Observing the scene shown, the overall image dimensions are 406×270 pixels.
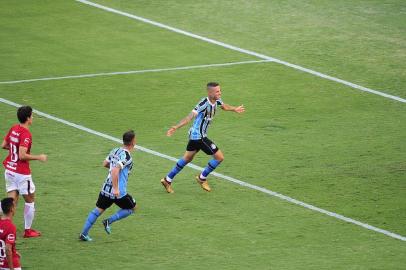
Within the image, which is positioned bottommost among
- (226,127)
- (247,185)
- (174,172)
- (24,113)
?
(247,185)

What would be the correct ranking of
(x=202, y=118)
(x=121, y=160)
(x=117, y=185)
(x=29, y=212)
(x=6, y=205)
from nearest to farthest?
(x=6, y=205) → (x=117, y=185) → (x=121, y=160) → (x=29, y=212) → (x=202, y=118)

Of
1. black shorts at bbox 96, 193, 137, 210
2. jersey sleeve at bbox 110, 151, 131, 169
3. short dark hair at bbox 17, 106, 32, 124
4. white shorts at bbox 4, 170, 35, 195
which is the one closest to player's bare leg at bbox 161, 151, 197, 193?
black shorts at bbox 96, 193, 137, 210

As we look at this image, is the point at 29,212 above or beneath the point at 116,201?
beneath

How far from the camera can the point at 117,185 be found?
15109mm

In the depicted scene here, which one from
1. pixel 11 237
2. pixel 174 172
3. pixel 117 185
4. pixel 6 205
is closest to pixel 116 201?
pixel 117 185

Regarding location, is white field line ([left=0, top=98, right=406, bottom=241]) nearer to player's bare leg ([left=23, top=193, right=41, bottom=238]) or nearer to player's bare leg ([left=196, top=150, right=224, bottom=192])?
player's bare leg ([left=196, top=150, right=224, bottom=192])

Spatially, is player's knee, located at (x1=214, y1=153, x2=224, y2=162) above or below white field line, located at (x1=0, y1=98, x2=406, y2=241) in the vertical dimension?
above

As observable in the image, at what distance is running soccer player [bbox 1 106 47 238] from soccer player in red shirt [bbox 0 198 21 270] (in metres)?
2.09

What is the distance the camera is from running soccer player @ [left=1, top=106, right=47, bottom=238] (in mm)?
15500

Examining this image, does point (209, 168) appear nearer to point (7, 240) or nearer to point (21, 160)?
point (21, 160)

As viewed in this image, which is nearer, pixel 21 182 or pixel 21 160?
pixel 21 160

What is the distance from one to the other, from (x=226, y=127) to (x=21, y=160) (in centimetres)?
785

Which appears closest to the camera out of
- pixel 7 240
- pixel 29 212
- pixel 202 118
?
pixel 7 240

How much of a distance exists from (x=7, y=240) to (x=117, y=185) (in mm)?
2419
